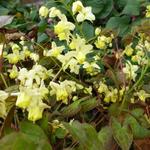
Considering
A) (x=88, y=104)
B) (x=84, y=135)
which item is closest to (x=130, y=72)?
(x=88, y=104)

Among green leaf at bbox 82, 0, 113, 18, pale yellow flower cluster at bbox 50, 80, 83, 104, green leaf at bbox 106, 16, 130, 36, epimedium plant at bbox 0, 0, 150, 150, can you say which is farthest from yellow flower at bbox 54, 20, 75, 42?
green leaf at bbox 82, 0, 113, 18

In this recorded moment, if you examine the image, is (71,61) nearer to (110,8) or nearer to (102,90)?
(102,90)

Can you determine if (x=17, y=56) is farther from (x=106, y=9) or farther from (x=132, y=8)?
(x=106, y=9)

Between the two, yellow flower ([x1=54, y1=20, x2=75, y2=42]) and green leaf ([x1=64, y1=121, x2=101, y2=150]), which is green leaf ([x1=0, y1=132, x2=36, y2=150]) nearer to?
green leaf ([x1=64, y1=121, x2=101, y2=150])

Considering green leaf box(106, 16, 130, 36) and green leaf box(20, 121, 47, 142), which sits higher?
green leaf box(20, 121, 47, 142)

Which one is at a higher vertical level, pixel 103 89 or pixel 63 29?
pixel 63 29

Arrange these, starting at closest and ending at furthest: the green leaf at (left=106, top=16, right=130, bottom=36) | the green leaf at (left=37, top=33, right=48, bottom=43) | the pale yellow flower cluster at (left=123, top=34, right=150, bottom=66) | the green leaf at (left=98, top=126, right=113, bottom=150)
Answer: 1. the green leaf at (left=98, top=126, right=113, bottom=150)
2. the pale yellow flower cluster at (left=123, top=34, right=150, bottom=66)
3. the green leaf at (left=37, top=33, right=48, bottom=43)
4. the green leaf at (left=106, top=16, right=130, bottom=36)

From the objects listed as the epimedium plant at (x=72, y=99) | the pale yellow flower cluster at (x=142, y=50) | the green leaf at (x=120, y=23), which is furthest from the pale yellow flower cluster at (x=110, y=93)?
the green leaf at (x=120, y=23)
